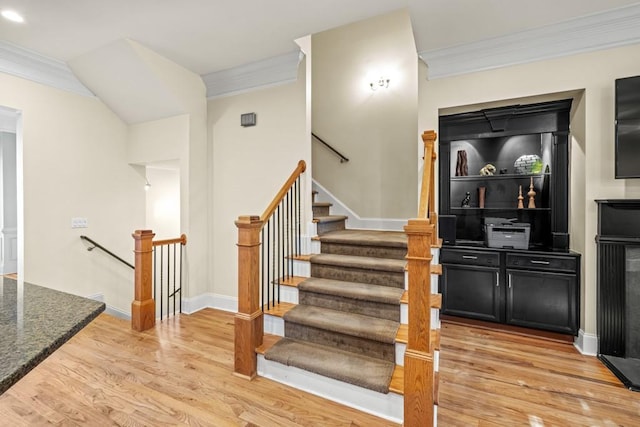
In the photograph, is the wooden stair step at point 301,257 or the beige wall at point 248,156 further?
the beige wall at point 248,156

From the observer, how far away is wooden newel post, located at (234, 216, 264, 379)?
243 centimetres

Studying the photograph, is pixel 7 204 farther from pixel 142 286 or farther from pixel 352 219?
pixel 352 219

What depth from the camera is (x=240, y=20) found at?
279 cm

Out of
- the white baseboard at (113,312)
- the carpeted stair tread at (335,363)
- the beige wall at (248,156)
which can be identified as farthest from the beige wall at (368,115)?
the white baseboard at (113,312)

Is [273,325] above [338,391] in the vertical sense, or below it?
above

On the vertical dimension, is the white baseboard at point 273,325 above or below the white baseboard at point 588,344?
above

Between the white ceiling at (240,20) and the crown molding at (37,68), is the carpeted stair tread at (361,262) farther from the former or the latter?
the crown molding at (37,68)

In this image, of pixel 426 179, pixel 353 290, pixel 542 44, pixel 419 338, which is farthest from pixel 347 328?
pixel 542 44

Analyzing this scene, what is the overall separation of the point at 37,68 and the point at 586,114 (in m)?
5.62

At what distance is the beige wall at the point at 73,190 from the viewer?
11.0 feet

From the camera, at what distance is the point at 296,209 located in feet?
11.3

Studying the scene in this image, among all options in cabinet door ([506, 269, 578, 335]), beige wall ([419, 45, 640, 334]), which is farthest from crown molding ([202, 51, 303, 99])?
cabinet door ([506, 269, 578, 335])

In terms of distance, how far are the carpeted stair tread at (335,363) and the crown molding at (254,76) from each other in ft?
9.27

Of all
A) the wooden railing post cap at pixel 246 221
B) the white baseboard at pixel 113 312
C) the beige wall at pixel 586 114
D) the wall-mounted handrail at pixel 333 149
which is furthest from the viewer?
the wall-mounted handrail at pixel 333 149
